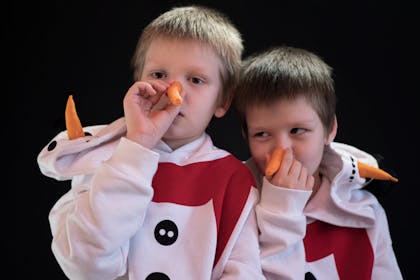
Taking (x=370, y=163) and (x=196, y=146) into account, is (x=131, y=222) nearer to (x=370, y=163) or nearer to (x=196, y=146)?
(x=196, y=146)

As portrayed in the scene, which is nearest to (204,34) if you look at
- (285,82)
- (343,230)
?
(285,82)

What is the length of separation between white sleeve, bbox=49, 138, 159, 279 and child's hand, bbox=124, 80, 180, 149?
40mm

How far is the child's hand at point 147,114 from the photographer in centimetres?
109

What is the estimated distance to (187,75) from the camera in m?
1.18

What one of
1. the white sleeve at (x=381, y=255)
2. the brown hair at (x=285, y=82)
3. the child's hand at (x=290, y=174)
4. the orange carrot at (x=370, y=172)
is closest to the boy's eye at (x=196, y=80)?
the brown hair at (x=285, y=82)

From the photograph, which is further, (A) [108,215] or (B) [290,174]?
(B) [290,174]

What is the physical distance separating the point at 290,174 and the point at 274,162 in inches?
1.7

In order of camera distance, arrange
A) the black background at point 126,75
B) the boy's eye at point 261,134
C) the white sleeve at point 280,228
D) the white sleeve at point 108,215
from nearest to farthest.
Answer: the white sleeve at point 108,215 → the white sleeve at point 280,228 → the boy's eye at point 261,134 → the black background at point 126,75

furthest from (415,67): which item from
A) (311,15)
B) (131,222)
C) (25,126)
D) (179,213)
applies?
(25,126)

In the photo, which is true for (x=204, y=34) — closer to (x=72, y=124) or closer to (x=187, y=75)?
(x=187, y=75)

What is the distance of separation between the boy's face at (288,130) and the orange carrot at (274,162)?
0.02 m

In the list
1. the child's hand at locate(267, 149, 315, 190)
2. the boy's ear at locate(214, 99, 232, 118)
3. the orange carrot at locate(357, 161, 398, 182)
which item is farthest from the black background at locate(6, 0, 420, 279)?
the child's hand at locate(267, 149, 315, 190)

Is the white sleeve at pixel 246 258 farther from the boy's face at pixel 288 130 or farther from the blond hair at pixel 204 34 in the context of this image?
the blond hair at pixel 204 34

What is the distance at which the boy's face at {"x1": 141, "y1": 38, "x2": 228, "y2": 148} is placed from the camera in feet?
3.86
